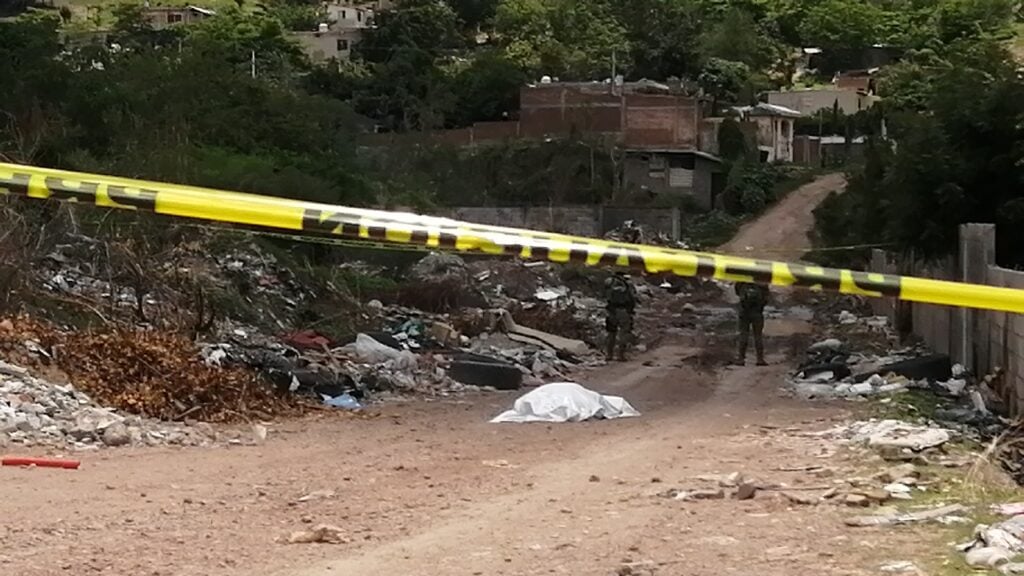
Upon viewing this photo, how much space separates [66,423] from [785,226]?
40267 millimetres

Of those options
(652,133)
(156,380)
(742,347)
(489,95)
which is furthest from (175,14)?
(156,380)

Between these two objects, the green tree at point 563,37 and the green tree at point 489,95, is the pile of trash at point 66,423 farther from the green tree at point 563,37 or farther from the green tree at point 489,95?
the green tree at point 563,37

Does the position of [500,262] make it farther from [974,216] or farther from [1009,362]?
[1009,362]

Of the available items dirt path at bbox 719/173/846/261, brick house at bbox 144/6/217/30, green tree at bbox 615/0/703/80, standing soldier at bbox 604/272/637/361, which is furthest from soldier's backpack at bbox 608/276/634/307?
brick house at bbox 144/6/217/30

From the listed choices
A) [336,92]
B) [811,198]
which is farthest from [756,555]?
[336,92]

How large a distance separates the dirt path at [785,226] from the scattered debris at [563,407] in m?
25.5

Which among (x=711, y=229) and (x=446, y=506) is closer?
(x=446, y=506)

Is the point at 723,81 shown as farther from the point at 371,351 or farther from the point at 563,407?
the point at 563,407

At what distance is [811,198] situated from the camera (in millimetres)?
52281

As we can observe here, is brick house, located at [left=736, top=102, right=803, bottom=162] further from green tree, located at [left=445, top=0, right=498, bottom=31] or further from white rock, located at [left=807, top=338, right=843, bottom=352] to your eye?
white rock, located at [left=807, top=338, right=843, bottom=352]

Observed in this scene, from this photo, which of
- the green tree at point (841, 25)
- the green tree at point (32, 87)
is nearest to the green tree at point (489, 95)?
the green tree at point (32, 87)

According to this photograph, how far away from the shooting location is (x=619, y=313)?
18.1 metres

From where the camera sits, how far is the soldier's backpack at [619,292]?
17.8 meters

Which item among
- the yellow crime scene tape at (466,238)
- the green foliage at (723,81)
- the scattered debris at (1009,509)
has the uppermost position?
the green foliage at (723,81)
